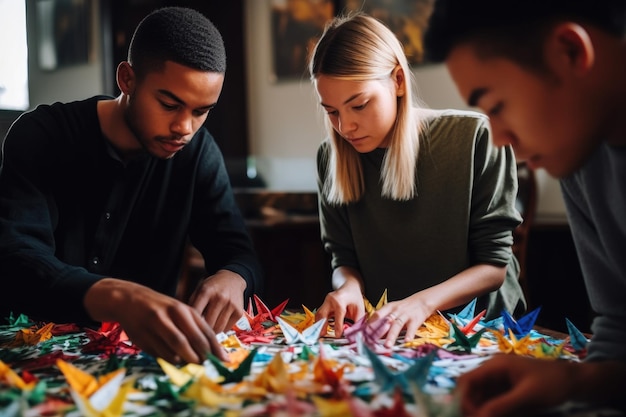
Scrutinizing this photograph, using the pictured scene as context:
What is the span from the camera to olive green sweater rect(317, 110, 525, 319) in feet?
5.22

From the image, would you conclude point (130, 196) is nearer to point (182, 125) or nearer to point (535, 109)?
point (182, 125)

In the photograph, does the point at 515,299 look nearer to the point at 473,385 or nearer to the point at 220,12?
the point at 473,385

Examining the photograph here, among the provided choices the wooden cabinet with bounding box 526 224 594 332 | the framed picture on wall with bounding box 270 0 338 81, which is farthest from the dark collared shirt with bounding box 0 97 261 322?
the framed picture on wall with bounding box 270 0 338 81

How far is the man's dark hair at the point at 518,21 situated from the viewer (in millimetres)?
813

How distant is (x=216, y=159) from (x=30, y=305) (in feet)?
2.18

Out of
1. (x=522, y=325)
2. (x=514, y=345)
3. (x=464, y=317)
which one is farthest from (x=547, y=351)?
(x=464, y=317)

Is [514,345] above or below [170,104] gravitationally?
below

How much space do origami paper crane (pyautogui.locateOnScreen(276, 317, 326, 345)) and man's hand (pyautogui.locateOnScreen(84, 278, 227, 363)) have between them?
187mm

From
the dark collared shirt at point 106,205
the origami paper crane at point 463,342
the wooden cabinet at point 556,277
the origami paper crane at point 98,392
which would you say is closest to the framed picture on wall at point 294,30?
the wooden cabinet at point 556,277

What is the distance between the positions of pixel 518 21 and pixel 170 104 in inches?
32.1

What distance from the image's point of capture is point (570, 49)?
804mm

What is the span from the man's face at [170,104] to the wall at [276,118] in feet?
10.5

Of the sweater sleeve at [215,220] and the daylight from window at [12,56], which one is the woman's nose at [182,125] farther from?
the daylight from window at [12,56]

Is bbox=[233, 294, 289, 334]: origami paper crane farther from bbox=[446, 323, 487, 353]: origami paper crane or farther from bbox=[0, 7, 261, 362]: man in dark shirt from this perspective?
bbox=[446, 323, 487, 353]: origami paper crane
